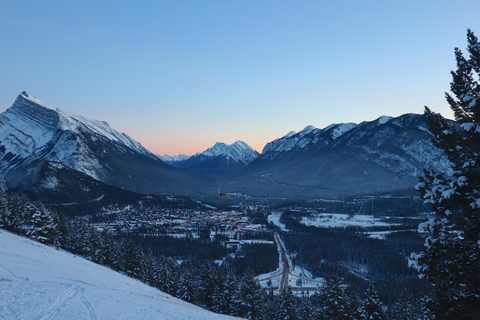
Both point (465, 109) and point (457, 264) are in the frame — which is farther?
point (465, 109)

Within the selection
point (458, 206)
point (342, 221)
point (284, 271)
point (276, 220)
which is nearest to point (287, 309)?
point (458, 206)

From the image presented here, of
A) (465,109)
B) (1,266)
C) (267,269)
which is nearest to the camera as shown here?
(465,109)

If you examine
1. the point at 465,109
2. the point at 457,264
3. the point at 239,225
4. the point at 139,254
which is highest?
the point at 465,109

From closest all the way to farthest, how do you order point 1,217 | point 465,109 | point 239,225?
point 465,109, point 1,217, point 239,225

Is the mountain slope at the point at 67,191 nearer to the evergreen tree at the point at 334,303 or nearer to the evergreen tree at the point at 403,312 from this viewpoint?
the evergreen tree at the point at 334,303

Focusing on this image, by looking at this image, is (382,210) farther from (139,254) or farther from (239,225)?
(139,254)

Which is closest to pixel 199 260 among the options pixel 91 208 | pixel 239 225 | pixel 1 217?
pixel 1 217

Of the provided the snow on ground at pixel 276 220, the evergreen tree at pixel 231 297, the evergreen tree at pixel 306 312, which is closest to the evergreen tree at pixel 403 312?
the evergreen tree at pixel 306 312
